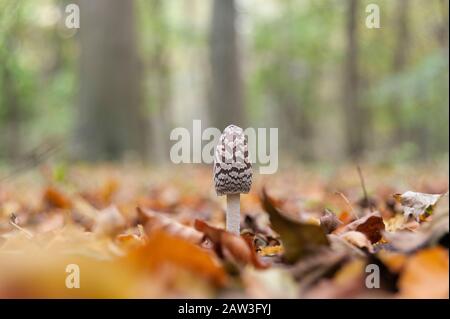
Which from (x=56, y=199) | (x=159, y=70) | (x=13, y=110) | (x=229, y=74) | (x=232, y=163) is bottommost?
(x=56, y=199)

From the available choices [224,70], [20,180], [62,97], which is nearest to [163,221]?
[20,180]

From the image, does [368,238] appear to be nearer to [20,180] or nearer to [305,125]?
[20,180]

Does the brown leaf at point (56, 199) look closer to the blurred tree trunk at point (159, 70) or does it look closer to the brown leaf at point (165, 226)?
the brown leaf at point (165, 226)

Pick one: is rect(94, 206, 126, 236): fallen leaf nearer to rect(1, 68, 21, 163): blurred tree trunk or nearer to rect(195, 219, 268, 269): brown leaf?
rect(195, 219, 268, 269): brown leaf

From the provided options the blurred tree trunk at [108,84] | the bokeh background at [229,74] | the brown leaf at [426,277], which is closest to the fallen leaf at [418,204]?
the brown leaf at [426,277]

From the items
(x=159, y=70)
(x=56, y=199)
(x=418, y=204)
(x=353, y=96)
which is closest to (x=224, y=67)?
(x=353, y=96)

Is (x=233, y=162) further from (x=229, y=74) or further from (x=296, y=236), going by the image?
(x=229, y=74)
